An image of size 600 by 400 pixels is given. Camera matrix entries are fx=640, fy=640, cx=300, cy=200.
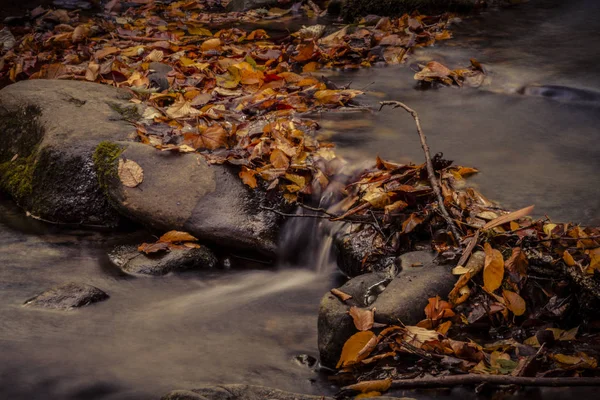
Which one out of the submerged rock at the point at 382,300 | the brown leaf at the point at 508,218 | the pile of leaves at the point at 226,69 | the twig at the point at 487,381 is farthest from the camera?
the pile of leaves at the point at 226,69

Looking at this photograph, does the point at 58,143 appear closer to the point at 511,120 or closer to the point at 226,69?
the point at 226,69

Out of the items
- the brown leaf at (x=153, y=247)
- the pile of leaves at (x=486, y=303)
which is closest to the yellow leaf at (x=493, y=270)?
the pile of leaves at (x=486, y=303)

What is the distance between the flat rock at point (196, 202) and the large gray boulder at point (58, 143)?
33 centimetres

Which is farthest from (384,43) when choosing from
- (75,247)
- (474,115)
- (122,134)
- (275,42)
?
(75,247)

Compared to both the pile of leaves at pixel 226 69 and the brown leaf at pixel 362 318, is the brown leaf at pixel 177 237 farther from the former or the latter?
the brown leaf at pixel 362 318

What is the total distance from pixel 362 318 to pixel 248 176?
164 centimetres

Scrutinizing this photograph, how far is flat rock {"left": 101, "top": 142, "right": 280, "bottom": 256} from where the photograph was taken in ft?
13.7

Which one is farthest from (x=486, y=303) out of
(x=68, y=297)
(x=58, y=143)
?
(x=58, y=143)

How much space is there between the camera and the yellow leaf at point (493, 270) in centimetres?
321

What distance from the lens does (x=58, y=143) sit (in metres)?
4.73

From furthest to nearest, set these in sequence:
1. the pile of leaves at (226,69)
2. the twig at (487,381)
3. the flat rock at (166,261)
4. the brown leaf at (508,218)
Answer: the pile of leaves at (226,69) < the flat rock at (166,261) < the brown leaf at (508,218) < the twig at (487,381)

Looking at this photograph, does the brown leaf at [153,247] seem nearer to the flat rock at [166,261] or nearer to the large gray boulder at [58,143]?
the flat rock at [166,261]

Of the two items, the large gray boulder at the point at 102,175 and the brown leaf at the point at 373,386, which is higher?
the large gray boulder at the point at 102,175

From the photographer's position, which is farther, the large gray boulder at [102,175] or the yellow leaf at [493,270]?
the large gray boulder at [102,175]
